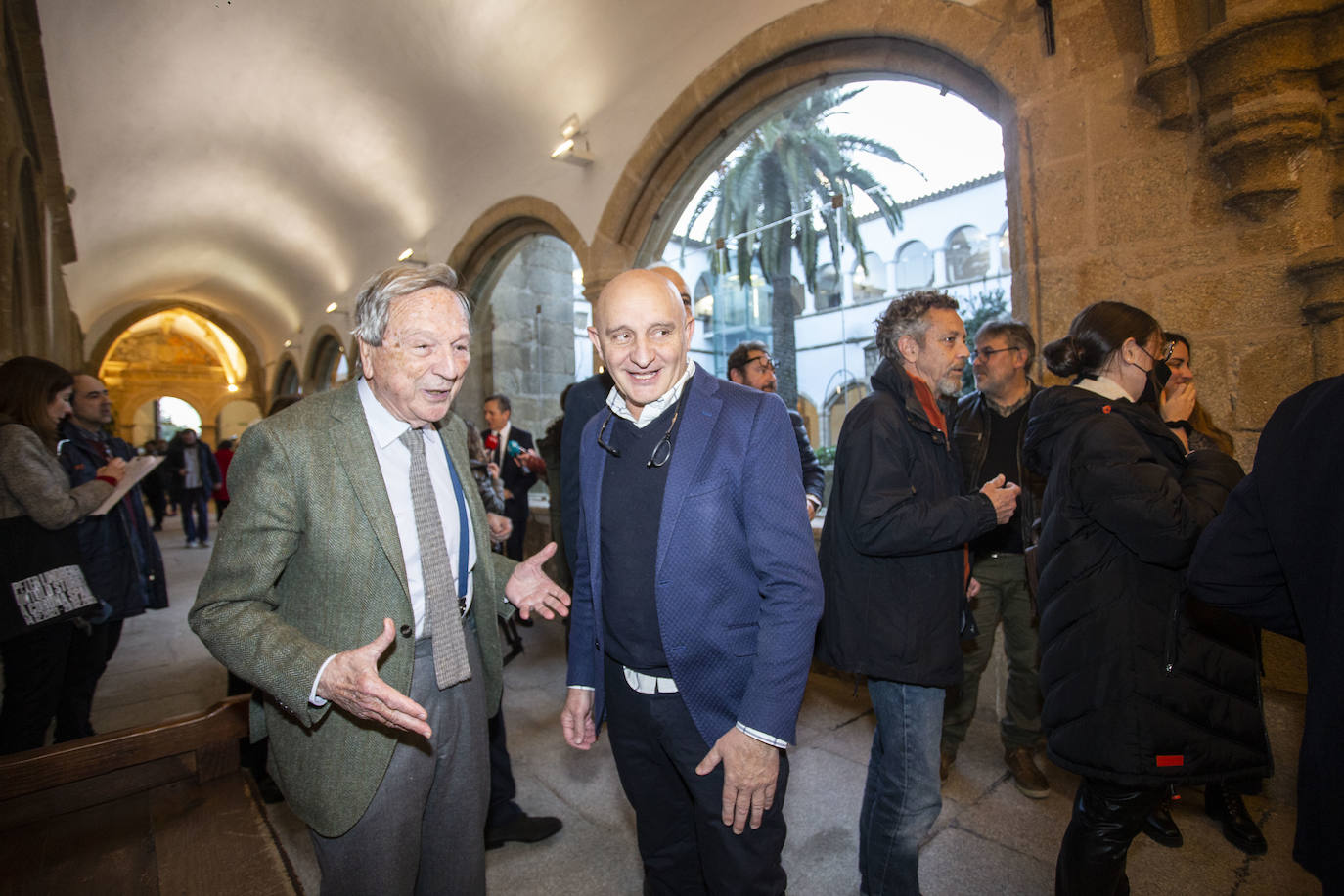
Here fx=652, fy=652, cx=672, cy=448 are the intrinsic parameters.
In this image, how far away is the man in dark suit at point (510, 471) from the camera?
523cm

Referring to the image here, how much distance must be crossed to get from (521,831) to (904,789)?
4.90ft

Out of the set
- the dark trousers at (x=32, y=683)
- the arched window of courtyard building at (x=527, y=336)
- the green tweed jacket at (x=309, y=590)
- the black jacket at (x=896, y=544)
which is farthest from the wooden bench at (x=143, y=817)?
the arched window of courtyard building at (x=527, y=336)

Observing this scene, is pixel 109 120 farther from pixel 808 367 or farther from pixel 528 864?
pixel 808 367

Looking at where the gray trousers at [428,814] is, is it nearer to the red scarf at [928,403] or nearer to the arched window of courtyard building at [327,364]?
the red scarf at [928,403]

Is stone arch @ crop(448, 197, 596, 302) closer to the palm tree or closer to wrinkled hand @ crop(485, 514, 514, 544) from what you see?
wrinkled hand @ crop(485, 514, 514, 544)

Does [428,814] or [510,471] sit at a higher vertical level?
[510,471]

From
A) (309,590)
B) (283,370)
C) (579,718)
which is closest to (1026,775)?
(579,718)

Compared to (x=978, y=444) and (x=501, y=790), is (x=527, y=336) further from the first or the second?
(x=501, y=790)

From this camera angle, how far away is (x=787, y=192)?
1149 cm

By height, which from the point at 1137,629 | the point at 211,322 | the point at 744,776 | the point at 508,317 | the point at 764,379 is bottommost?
the point at 744,776

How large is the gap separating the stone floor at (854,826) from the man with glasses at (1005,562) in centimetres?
23

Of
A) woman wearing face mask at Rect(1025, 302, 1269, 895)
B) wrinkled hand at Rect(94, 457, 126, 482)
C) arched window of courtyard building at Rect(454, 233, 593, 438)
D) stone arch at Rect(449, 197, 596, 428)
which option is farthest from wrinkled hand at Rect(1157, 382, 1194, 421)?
arched window of courtyard building at Rect(454, 233, 593, 438)

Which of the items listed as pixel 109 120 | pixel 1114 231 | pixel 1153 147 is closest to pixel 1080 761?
pixel 1114 231

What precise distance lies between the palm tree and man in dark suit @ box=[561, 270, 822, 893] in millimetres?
9457
